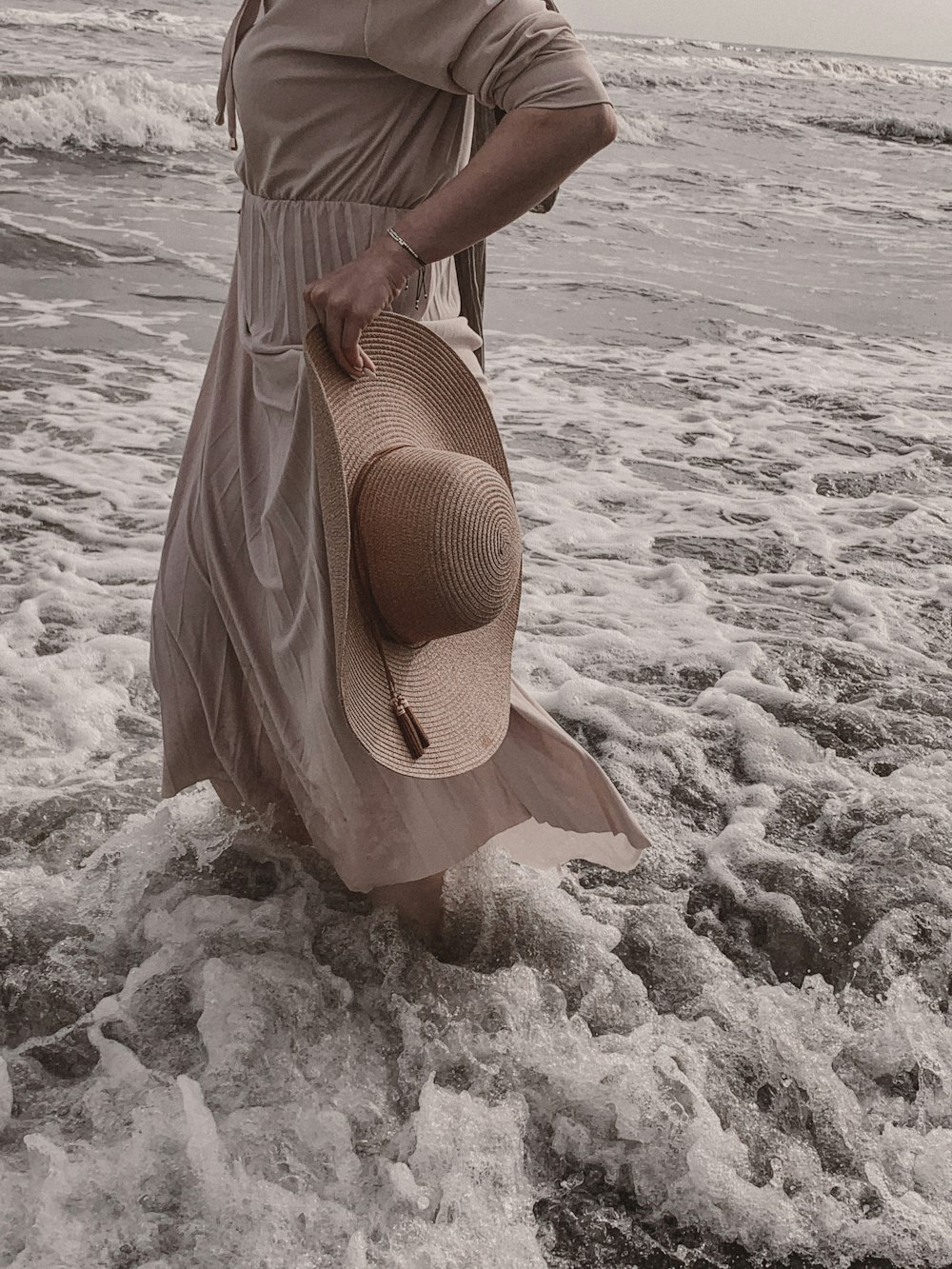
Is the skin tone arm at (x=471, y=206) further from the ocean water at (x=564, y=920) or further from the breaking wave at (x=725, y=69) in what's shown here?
the breaking wave at (x=725, y=69)

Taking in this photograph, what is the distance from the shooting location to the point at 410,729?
5.60 feet

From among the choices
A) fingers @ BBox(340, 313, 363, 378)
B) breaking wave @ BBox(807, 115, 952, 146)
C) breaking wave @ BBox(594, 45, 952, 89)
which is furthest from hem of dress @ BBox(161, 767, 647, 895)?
breaking wave @ BBox(807, 115, 952, 146)

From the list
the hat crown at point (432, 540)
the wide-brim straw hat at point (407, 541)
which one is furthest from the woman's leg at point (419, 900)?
the hat crown at point (432, 540)

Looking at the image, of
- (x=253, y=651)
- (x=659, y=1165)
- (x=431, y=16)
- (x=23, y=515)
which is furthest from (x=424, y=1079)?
(x=23, y=515)

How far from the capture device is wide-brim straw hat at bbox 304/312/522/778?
1614 millimetres

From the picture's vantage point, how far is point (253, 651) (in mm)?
1931

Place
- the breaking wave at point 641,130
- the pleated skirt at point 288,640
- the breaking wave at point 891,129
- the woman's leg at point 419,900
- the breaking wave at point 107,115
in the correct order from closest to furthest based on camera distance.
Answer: the pleated skirt at point 288,640 → the woman's leg at point 419,900 → the breaking wave at point 107,115 → the breaking wave at point 641,130 → the breaking wave at point 891,129

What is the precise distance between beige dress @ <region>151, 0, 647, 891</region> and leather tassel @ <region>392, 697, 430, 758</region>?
4.3 inches

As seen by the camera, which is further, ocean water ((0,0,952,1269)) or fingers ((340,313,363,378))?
ocean water ((0,0,952,1269))

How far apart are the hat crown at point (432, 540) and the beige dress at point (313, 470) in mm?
108

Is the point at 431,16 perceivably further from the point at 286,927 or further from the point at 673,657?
the point at 673,657

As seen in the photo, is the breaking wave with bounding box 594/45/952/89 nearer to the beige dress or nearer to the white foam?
the white foam

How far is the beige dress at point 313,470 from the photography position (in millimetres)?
1502

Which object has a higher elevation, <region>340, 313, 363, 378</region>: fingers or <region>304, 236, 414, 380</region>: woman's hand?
<region>304, 236, 414, 380</region>: woman's hand
